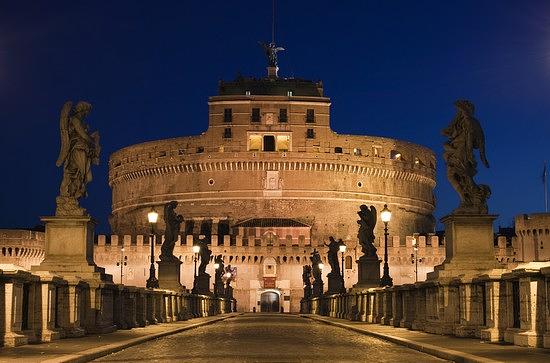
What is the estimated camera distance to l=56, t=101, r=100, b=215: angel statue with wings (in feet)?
65.1

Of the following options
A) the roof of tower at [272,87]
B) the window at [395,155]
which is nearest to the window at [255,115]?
the roof of tower at [272,87]

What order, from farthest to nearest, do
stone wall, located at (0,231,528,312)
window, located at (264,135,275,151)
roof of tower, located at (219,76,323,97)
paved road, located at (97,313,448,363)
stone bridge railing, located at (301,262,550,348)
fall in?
roof of tower, located at (219,76,323,97) → window, located at (264,135,275,151) → stone wall, located at (0,231,528,312) → stone bridge railing, located at (301,262,550,348) → paved road, located at (97,313,448,363)

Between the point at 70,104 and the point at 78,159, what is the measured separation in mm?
1144

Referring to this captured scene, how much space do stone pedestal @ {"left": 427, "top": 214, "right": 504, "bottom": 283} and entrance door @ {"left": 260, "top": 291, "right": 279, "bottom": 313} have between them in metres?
79.8

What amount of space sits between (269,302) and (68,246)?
79.8m

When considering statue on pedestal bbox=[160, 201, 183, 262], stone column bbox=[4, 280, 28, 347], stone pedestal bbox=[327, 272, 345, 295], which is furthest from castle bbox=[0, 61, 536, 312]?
stone column bbox=[4, 280, 28, 347]

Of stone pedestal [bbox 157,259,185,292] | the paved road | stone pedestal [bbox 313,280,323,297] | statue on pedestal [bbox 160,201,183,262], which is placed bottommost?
the paved road

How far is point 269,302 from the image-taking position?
9838 centimetres

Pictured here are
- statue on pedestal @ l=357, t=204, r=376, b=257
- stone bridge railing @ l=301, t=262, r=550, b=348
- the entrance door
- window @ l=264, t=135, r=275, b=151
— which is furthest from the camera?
window @ l=264, t=135, r=275, b=151

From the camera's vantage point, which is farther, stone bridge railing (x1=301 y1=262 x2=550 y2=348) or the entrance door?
the entrance door

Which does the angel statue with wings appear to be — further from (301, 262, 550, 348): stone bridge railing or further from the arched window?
the arched window

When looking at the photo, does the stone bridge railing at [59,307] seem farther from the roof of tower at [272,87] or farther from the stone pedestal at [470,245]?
the roof of tower at [272,87]

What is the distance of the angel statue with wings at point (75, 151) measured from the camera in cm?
1983

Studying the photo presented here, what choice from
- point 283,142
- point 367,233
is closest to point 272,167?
point 283,142
